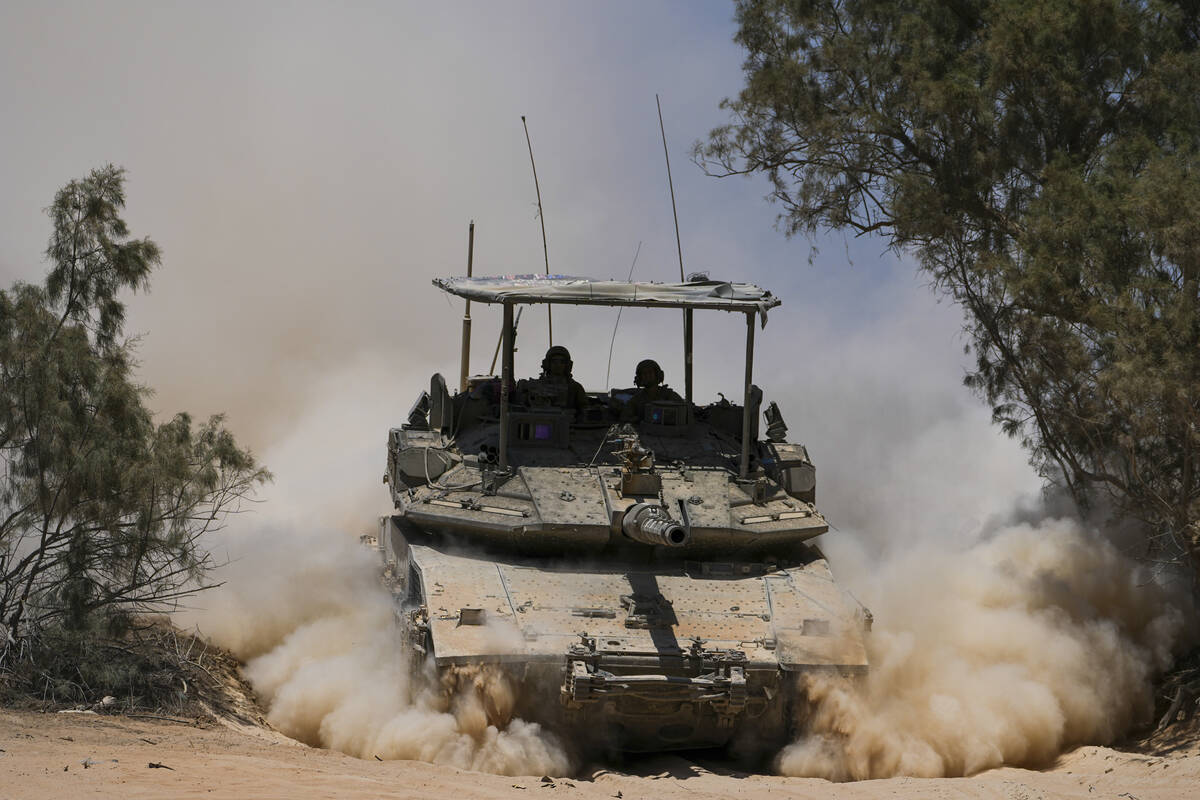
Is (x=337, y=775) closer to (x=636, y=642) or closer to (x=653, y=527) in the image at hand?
(x=636, y=642)

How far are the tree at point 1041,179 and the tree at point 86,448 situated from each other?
9.14 m

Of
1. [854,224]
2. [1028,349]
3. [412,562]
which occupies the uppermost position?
[854,224]

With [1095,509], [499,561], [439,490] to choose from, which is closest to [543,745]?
[499,561]

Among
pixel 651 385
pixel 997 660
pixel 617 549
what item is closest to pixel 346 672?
pixel 617 549

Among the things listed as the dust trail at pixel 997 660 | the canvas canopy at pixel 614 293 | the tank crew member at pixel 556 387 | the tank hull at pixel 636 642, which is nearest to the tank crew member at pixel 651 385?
the tank crew member at pixel 556 387

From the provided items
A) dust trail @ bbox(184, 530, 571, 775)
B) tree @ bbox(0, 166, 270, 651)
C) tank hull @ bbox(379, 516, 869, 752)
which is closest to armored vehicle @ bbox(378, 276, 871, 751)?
tank hull @ bbox(379, 516, 869, 752)

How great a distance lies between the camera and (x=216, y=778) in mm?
10734

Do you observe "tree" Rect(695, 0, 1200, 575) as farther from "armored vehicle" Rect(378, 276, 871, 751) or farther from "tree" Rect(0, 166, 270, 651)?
"tree" Rect(0, 166, 270, 651)

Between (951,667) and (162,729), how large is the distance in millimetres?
7485

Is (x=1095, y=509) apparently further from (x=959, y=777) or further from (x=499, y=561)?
(x=499, y=561)

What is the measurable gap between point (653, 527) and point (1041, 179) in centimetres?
731

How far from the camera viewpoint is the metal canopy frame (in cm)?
1577

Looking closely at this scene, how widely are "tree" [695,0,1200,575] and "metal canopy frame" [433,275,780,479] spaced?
3.22 metres

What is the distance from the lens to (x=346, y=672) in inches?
578
